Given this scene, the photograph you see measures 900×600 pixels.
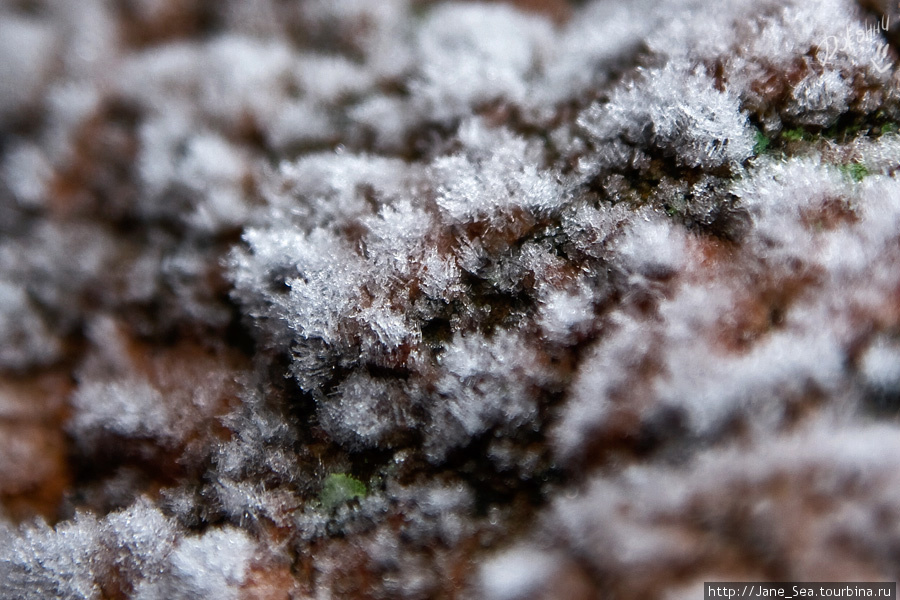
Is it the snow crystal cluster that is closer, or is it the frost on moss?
the snow crystal cluster

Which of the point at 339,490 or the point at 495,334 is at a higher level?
the point at 495,334

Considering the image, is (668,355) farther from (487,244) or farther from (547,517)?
(487,244)

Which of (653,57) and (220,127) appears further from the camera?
(220,127)

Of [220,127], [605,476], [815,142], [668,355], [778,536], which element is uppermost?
[220,127]

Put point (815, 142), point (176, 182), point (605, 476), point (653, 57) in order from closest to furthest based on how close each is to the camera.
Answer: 1. point (605, 476)
2. point (815, 142)
3. point (653, 57)
4. point (176, 182)

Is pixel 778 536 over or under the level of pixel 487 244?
under

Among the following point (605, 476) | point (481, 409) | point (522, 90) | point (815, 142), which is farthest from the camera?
point (522, 90)

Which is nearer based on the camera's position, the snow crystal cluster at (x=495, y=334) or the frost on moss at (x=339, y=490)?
the snow crystal cluster at (x=495, y=334)

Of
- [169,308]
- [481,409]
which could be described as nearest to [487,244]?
[481,409]
